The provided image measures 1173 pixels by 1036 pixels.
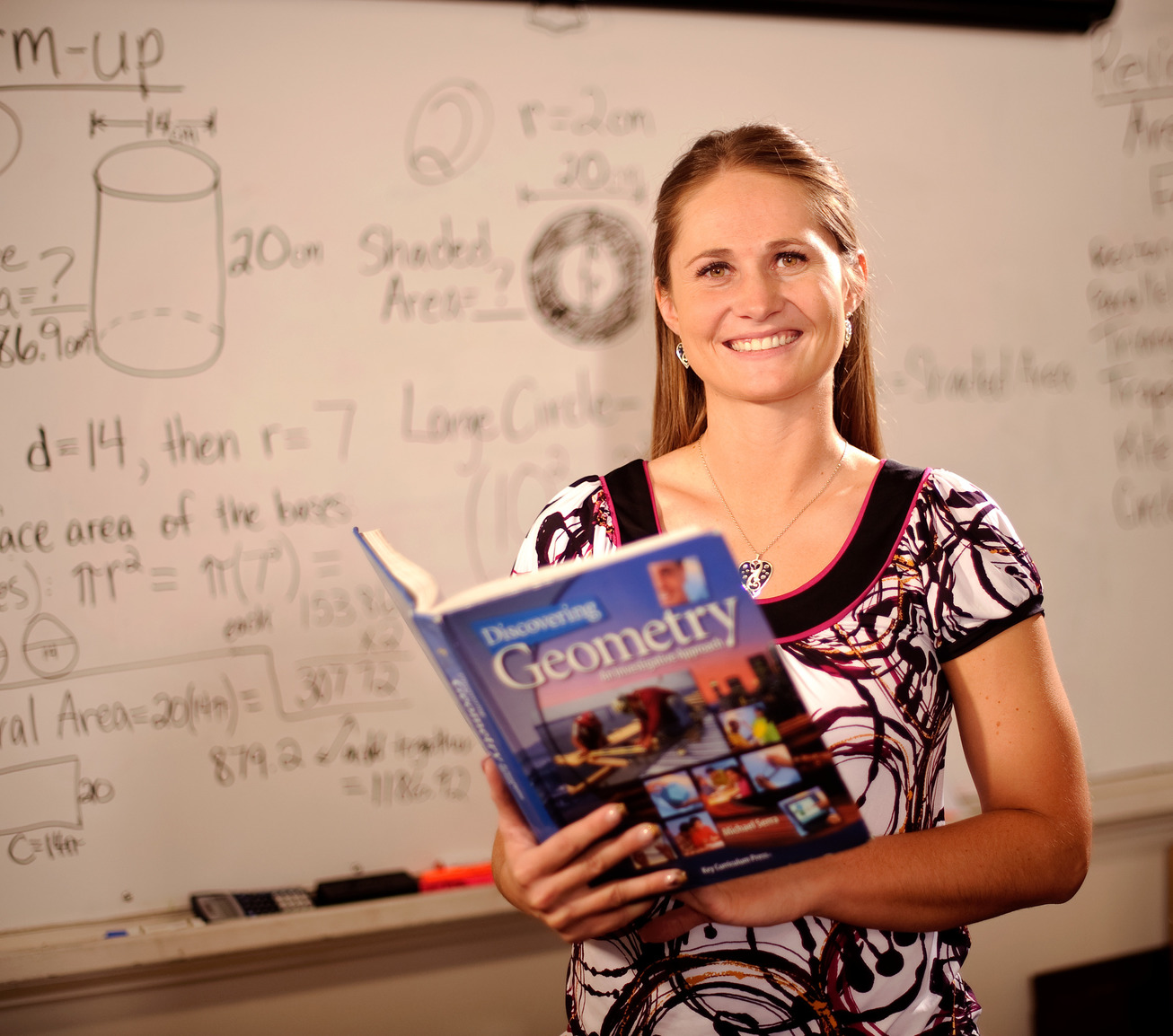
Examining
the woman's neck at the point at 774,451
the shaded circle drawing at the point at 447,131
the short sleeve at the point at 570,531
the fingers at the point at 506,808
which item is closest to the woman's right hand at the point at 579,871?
the fingers at the point at 506,808

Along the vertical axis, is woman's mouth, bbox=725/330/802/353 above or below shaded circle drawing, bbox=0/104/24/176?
below

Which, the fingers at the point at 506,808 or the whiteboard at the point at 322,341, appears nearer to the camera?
the fingers at the point at 506,808

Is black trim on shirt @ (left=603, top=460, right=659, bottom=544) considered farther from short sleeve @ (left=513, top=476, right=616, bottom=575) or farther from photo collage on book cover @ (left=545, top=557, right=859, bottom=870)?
photo collage on book cover @ (left=545, top=557, right=859, bottom=870)

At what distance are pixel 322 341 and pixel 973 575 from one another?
1.07 metres

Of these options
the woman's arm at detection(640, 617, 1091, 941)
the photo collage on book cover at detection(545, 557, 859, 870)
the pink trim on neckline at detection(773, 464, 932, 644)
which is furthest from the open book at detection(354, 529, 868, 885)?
the pink trim on neckline at detection(773, 464, 932, 644)

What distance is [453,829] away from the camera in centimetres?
160

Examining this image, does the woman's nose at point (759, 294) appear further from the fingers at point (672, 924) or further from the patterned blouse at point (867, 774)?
the fingers at point (672, 924)

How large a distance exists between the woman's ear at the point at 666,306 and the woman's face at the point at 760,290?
0.21ft

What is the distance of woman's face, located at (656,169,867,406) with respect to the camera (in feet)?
3.11

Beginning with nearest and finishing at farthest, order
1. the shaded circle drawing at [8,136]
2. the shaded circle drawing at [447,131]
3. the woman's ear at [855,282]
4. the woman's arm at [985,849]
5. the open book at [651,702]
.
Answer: the open book at [651,702]
the woman's arm at [985,849]
the woman's ear at [855,282]
the shaded circle drawing at [8,136]
the shaded circle drawing at [447,131]

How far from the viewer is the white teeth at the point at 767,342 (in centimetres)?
95

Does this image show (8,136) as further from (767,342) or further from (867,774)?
(867,774)

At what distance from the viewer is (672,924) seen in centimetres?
82

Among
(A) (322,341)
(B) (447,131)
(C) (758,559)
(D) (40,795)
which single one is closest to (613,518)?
(C) (758,559)
